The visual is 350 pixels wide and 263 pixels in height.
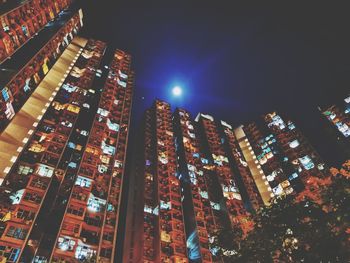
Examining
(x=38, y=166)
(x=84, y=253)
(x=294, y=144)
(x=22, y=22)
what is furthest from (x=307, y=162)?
(x=22, y=22)

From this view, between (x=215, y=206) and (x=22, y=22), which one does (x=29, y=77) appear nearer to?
(x=22, y=22)

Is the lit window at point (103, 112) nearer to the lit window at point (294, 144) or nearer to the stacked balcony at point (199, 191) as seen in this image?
the stacked balcony at point (199, 191)

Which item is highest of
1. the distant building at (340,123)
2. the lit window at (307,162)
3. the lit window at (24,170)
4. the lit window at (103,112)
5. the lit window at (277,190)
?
the lit window at (103,112)

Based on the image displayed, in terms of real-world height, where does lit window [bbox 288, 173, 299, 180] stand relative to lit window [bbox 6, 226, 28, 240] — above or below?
above

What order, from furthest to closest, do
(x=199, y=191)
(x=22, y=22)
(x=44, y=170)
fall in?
1. (x=199, y=191)
2. (x=22, y=22)
3. (x=44, y=170)

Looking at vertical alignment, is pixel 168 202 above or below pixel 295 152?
below

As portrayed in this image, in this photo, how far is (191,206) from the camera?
56.8m

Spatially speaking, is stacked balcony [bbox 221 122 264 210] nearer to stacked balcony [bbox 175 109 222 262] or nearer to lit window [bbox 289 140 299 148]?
stacked balcony [bbox 175 109 222 262]

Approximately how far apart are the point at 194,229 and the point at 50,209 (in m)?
25.3

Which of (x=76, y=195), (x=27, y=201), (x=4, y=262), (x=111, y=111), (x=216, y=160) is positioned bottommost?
(x=4, y=262)

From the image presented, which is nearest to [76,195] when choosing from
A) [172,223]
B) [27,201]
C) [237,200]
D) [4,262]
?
[27,201]

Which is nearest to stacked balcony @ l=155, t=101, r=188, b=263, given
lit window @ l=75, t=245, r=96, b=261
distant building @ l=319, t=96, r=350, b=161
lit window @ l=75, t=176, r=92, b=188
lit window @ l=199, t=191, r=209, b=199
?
lit window @ l=199, t=191, r=209, b=199

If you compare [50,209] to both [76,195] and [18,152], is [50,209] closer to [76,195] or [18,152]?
[76,195]

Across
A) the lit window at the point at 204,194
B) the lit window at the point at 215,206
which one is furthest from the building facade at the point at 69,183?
the lit window at the point at 215,206
